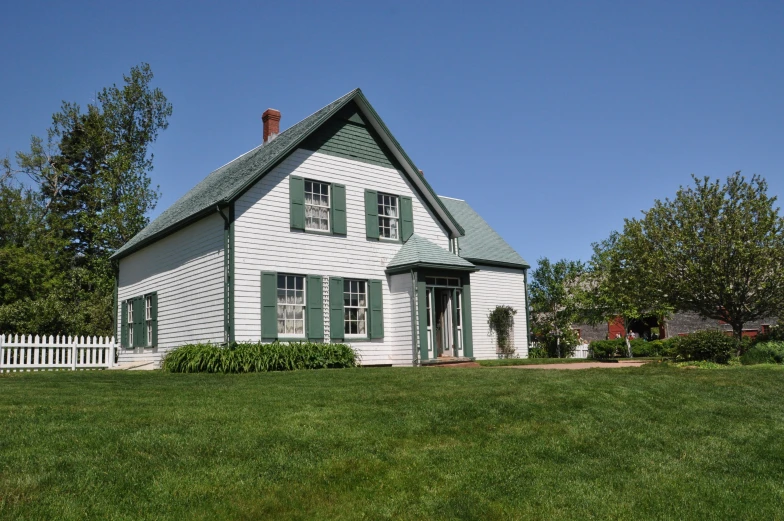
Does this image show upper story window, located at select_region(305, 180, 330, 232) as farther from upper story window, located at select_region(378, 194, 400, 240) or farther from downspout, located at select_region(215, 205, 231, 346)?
downspout, located at select_region(215, 205, 231, 346)

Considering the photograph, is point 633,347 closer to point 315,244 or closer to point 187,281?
point 315,244

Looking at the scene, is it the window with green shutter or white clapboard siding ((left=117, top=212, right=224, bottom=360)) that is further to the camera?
the window with green shutter

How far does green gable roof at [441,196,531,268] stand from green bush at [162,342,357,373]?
761 centimetres

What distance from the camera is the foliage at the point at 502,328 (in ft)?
76.8

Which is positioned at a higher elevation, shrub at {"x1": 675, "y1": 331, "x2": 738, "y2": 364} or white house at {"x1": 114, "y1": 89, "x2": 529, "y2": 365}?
white house at {"x1": 114, "y1": 89, "x2": 529, "y2": 365}

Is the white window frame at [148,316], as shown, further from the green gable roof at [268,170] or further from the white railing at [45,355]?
the green gable roof at [268,170]

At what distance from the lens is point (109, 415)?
7.74 metres

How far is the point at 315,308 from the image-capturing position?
17375 millimetres

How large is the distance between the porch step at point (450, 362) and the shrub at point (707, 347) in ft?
19.7

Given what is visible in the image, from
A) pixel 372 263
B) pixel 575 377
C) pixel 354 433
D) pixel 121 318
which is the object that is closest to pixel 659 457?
pixel 354 433

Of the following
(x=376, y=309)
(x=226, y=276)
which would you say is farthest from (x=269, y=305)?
(x=376, y=309)

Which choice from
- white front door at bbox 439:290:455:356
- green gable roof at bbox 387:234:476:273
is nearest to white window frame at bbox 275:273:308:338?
green gable roof at bbox 387:234:476:273

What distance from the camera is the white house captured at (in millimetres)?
16641

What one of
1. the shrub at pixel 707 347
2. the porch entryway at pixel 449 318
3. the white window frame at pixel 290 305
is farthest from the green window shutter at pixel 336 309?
the shrub at pixel 707 347
